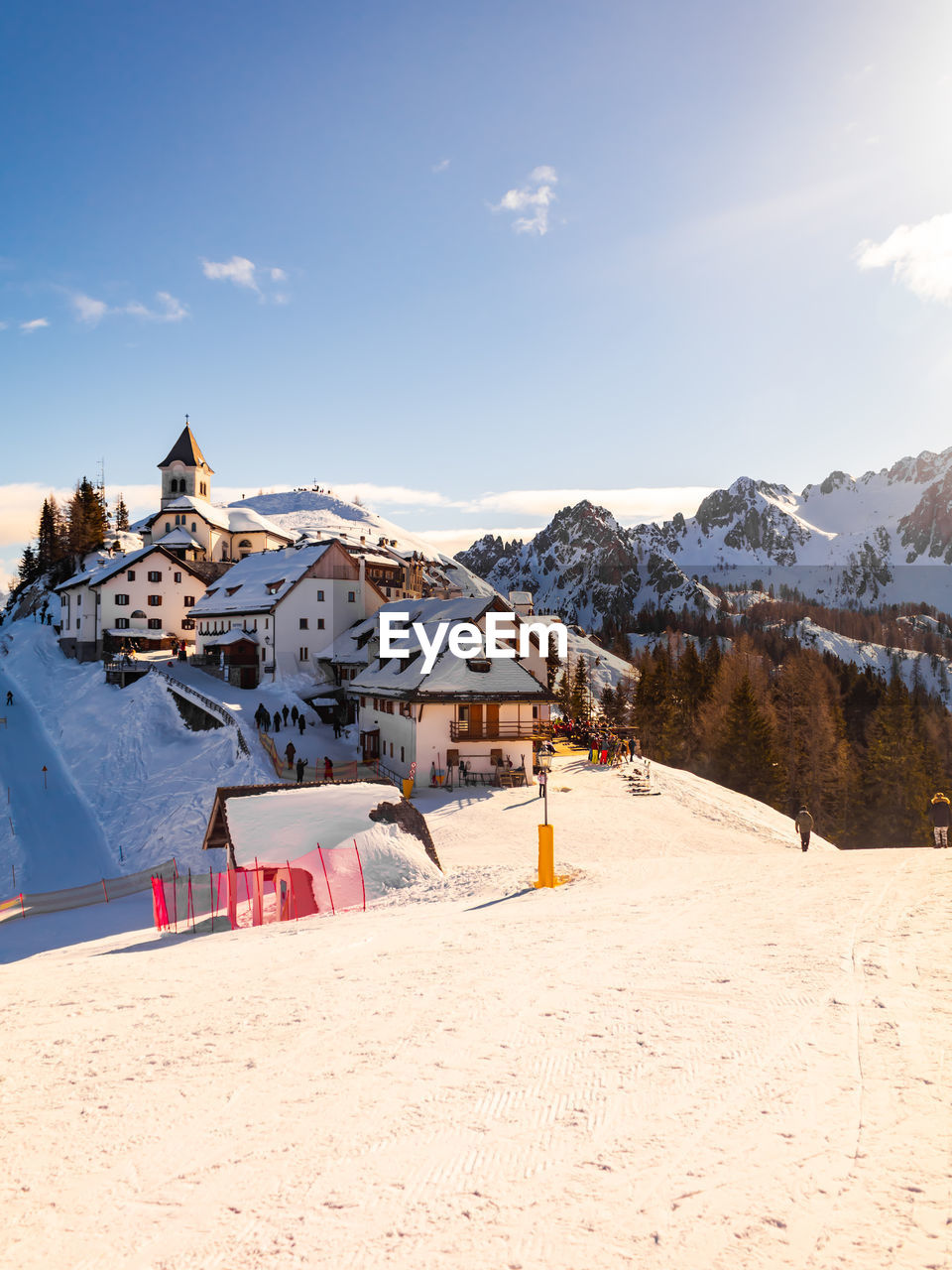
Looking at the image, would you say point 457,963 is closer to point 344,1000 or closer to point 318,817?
point 344,1000

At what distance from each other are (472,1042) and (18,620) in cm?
9536

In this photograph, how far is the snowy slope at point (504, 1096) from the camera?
5.45 metres

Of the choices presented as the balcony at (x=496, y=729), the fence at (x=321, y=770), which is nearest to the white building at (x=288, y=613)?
the fence at (x=321, y=770)

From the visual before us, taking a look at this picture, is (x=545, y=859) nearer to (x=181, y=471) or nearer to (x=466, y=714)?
(x=466, y=714)

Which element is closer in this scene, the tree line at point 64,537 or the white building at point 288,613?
the white building at point 288,613

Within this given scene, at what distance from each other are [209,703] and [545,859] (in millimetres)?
33061

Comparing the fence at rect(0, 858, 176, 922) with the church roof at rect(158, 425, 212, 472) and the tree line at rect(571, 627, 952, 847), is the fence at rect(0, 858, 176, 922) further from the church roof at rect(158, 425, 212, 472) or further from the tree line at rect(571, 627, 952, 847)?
the church roof at rect(158, 425, 212, 472)

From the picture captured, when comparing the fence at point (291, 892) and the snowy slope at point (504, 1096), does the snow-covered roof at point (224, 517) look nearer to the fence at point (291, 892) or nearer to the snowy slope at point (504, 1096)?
the fence at point (291, 892)

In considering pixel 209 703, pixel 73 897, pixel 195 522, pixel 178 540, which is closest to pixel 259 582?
pixel 209 703

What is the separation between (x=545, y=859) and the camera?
61.8ft

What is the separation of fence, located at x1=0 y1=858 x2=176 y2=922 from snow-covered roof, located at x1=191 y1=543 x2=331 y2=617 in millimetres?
29029

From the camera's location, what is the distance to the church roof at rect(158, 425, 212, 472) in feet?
304

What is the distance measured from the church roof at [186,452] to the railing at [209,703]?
4855 centimetres

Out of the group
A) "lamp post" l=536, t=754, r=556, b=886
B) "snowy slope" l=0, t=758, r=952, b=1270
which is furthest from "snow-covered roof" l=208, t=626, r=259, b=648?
"snowy slope" l=0, t=758, r=952, b=1270
